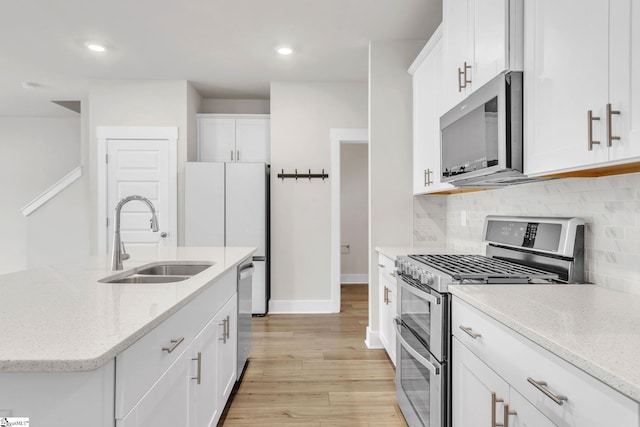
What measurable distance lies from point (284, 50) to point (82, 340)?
10.8 feet

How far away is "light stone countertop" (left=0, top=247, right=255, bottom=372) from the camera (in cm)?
80

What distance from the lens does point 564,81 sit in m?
1.33

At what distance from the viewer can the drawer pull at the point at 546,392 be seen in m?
0.88

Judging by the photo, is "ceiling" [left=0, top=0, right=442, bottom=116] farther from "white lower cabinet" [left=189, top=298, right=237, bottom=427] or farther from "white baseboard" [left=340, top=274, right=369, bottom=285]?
"white baseboard" [left=340, top=274, right=369, bottom=285]

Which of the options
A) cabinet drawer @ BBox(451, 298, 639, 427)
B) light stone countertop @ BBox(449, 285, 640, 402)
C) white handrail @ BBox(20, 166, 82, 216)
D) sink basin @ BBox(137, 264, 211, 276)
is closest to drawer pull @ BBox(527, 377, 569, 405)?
cabinet drawer @ BBox(451, 298, 639, 427)

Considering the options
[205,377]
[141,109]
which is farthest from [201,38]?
[205,377]

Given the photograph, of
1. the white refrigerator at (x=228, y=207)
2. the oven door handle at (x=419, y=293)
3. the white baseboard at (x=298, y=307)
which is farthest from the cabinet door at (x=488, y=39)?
the white baseboard at (x=298, y=307)

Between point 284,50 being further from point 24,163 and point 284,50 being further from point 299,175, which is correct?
point 24,163

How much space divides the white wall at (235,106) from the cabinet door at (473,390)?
14.0ft

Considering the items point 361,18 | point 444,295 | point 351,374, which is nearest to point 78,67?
point 361,18

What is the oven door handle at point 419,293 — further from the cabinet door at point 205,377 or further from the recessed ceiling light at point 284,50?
the recessed ceiling light at point 284,50

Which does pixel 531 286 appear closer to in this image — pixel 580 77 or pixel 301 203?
pixel 580 77

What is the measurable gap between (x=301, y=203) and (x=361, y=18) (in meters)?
2.08

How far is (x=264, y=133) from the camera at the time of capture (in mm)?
4809
